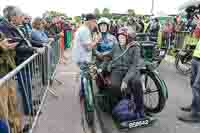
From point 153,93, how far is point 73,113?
155 cm

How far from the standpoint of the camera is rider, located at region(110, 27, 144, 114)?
4781 mm

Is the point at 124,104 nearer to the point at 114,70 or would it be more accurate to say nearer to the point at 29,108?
the point at 114,70

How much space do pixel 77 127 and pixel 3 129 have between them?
1878 mm

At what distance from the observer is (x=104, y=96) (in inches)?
212

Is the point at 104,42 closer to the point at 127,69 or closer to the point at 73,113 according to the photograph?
the point at 127,69

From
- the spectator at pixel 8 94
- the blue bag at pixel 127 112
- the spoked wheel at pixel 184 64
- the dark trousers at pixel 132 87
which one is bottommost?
the spoked wheel at pixel 184 64

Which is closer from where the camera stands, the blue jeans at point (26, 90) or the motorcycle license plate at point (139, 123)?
the blue jeans at point (26, 90)

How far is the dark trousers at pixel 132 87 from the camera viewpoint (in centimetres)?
487

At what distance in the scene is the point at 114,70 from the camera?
A: 16.8 ft

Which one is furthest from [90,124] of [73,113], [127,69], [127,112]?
[127,69]

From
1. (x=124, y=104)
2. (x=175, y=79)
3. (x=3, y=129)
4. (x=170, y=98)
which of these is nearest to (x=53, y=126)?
(x=124, y=104)

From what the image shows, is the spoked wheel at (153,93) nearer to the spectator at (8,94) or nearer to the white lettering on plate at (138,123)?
the white lettering on plate at (138,123)

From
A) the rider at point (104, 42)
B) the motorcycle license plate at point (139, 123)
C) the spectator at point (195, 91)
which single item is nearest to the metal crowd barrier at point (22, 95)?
the rider at point (104, 42)

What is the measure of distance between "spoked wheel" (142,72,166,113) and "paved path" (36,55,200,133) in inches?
10.0
